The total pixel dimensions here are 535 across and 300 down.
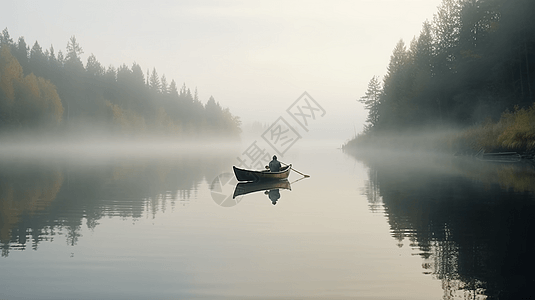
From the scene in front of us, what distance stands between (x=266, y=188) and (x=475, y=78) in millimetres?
36095

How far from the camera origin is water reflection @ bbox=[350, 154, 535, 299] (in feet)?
26.4

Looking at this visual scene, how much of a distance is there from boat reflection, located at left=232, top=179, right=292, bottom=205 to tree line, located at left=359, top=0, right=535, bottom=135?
29.1 m

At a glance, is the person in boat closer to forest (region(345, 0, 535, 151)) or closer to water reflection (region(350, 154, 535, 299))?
water reflection (region(350, 154, 535, 299))

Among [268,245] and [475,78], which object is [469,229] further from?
[475,78]

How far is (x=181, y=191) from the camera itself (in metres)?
23.1

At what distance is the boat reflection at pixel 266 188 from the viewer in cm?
2231

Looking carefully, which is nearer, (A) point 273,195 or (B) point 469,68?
(A) point 273,195

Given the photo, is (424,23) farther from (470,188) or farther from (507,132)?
(470,188)

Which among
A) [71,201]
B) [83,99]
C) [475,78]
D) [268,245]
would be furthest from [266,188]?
[83,99]

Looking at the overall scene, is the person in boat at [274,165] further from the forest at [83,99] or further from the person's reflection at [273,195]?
the forest at [83,99]

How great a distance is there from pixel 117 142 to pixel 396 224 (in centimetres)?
11285

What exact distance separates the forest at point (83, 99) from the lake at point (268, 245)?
222 feet

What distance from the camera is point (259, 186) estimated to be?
27.0 metres

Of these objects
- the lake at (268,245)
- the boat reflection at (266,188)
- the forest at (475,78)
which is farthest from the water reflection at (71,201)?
the forest at (475,78)
